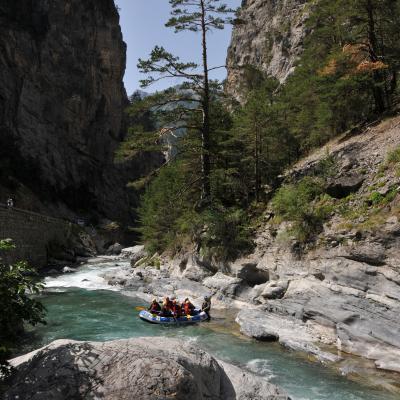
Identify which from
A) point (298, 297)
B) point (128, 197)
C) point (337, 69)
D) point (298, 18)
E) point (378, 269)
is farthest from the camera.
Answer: point (128, 197)

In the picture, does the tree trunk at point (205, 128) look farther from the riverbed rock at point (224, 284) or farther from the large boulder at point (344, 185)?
the large boulder at point (344, 185)

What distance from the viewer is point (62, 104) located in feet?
212

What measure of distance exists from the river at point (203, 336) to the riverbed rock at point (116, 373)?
3.32 meters

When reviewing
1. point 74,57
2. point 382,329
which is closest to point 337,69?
point 382,329

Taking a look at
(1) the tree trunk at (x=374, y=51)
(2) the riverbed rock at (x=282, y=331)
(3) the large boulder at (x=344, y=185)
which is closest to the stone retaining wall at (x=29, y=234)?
(2) the riverbed rock at (x=282, y=331)

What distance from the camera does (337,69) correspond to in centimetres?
1955

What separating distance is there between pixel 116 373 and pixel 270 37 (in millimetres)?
67838

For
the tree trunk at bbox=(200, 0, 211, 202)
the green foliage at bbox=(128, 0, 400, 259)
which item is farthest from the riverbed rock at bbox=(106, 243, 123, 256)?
the tree trunk at bbox=(200, 0, 211, 202)

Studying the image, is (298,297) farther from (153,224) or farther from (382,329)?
(153,224)

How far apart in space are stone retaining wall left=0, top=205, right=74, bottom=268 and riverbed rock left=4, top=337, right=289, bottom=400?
2193 centimetres

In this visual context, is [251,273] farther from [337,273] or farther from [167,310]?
[337,273]

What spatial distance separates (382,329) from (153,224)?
19.6m

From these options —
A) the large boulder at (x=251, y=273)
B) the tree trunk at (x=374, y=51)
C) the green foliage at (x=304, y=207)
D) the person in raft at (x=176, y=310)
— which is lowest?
the person in raft at (x=176, y=310)

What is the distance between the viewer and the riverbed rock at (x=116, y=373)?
17.9 ft
